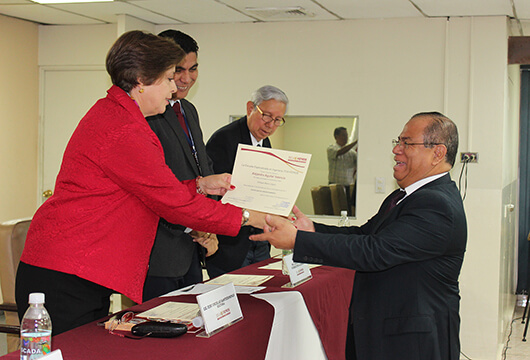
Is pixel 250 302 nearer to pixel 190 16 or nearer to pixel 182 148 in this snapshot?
pixel 182 148

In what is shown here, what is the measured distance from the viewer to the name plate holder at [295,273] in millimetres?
3051

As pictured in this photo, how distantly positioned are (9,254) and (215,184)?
1554mm

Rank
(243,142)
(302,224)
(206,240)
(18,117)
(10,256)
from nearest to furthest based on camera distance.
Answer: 1. (302,224)
2. (206,240)
3. (10,256)
4. (243,142)
5. (18,117)

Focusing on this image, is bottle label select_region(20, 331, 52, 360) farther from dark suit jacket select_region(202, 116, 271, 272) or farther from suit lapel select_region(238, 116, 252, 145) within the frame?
suit lapel select_region(238, 116, 252, 145)

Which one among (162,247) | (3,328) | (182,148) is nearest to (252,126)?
(182,148)

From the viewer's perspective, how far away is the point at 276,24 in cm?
584

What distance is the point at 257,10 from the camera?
17.5 feet

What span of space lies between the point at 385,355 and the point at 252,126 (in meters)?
1.90

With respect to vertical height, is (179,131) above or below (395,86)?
below

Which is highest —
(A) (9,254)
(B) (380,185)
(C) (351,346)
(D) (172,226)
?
(B) (380,185)

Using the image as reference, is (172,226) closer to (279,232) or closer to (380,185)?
(279,232)

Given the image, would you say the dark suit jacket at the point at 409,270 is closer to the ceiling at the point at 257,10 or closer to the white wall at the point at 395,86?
the ceiling at the point at 257,10

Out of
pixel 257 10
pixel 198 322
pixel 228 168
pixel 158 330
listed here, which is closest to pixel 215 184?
pixel 198 322

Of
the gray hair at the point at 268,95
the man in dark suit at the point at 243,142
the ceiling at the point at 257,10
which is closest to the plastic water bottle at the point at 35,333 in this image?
the man in dark suit at the point at 243,142
